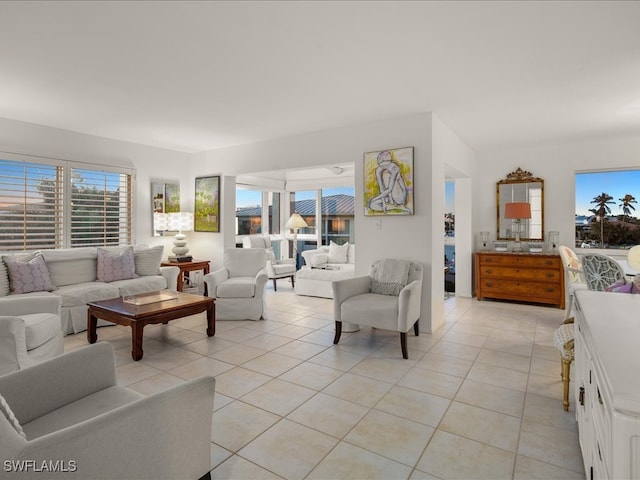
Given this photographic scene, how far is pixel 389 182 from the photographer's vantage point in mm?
4336

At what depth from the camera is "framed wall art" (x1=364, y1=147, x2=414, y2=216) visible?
13.7 ft

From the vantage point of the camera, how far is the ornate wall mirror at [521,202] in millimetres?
5859

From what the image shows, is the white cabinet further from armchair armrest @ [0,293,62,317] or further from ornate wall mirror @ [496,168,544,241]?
ornate wall mirror @ [496,168,544,241]

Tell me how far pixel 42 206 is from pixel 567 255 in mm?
6641

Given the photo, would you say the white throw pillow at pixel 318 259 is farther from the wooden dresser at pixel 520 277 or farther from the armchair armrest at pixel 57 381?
the armchair armrest at pixel 57 381

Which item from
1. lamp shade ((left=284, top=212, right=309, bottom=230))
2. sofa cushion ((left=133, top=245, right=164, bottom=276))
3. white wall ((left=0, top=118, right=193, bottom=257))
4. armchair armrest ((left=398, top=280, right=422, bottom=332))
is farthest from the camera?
lamp shade ((left=284, top=212, right=309, bottom=230))

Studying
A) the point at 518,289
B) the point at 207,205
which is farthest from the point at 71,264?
the point at 518,289

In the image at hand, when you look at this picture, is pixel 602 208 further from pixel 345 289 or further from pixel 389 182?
pixel 345 289

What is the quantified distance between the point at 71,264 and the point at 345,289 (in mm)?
3398

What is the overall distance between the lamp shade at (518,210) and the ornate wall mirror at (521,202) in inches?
1.1

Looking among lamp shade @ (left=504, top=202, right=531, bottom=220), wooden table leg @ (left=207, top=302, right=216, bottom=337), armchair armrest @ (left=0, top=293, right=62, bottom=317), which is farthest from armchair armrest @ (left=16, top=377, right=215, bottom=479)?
lamp shade @ (left=504, top=202, right=531, bottom=220)

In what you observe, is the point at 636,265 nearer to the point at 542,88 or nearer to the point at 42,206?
the point at 542,88

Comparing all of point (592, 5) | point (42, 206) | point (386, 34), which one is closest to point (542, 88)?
point (592, 5)

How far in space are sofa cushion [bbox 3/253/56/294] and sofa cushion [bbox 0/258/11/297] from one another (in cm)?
3
